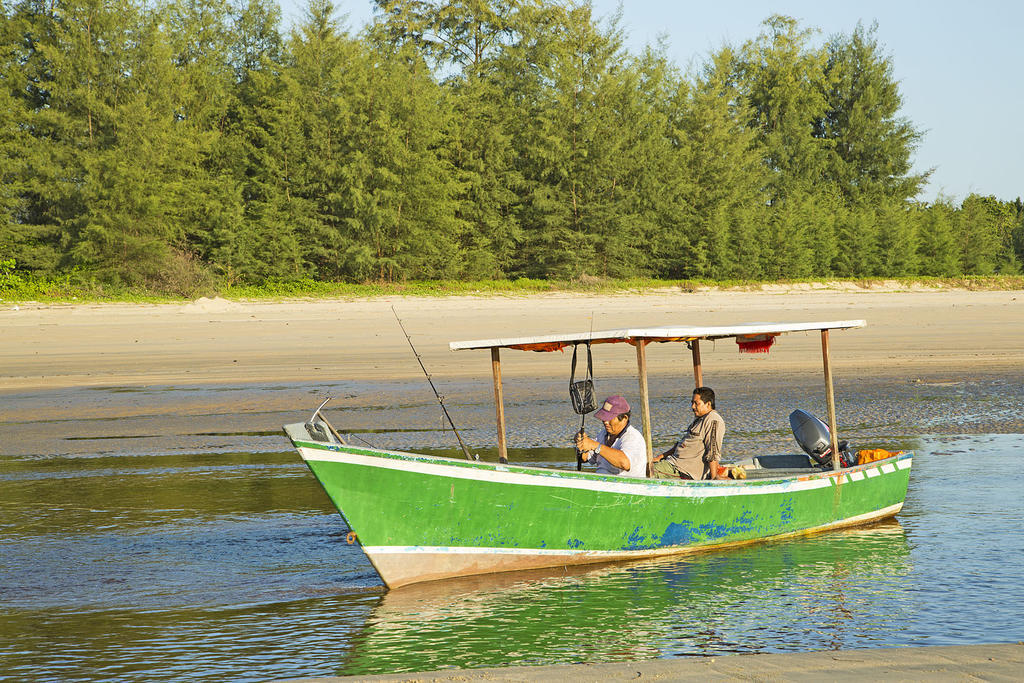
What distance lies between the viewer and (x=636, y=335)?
8.97 m

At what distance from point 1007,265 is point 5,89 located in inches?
1581

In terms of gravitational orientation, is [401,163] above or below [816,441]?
above

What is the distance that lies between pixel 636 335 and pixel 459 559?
7.67ft

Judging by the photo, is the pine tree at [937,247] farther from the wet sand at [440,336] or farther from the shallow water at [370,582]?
the shallow water at [370,582]

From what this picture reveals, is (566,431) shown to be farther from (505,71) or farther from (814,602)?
(505,71)

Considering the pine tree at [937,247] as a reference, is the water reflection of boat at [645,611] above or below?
below

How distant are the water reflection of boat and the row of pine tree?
27414mm

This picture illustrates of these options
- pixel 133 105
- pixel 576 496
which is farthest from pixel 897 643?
pixel 133 105

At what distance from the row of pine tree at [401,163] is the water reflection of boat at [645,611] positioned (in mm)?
27414

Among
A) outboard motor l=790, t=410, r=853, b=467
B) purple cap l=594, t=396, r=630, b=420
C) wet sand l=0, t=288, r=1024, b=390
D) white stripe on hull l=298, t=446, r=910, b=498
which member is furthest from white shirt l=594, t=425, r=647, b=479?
wet sand l=0, t=288, r=1024, b=390

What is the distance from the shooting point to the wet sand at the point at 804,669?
5.52 meters

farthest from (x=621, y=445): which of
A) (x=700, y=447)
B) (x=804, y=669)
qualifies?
(x=804, y=669)

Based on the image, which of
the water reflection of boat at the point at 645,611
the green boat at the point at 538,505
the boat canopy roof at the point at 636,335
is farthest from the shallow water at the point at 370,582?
the boat canopy roof at the point at 636,335

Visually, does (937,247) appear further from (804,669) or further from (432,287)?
(804,669)
